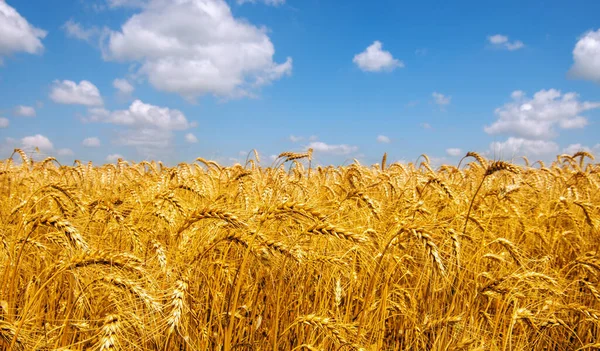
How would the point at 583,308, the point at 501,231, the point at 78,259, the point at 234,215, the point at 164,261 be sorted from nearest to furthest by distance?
the point at 78,259, the point at 234,215, the point at 164,261, the point at 583,308, the point at 501,231

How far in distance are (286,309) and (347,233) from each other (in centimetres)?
92

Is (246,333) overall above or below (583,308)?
below

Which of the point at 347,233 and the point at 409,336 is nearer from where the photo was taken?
the point at 347,233

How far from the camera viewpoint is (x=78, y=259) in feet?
5.47

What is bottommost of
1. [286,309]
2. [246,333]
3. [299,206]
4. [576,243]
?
[246,333]

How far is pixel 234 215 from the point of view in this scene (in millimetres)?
1968

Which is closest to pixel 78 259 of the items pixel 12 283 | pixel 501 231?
pixel 12 283

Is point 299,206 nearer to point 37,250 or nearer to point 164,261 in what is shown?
point 164,261

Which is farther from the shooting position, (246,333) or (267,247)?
(246,333)

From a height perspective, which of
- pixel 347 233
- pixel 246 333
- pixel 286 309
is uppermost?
pixel 347 233

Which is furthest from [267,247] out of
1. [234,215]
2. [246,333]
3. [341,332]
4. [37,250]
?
[37,250]

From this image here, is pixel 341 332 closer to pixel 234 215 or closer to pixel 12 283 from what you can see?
pixel 234 215

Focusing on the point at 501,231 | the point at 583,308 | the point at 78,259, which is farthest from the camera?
the point at 501,231

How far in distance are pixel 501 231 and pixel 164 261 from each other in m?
3.74
